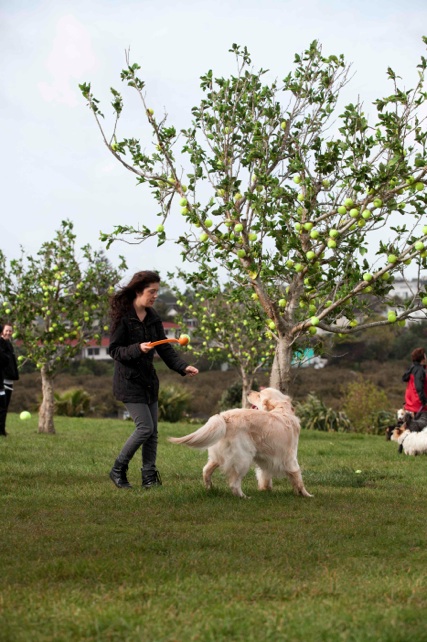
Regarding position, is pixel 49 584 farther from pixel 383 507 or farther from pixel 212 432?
pixel 383 507

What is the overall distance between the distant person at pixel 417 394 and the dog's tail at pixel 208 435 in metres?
7.18

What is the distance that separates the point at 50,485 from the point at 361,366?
37.0 metres

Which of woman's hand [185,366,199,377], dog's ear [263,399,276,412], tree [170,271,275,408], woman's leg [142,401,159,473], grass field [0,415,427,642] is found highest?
tree [170,271,275,408]

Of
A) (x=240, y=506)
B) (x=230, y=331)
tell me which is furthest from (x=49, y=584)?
(x=230, y=331)

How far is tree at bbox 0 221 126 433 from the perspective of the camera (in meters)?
17.5

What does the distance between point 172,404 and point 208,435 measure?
20.4 meters

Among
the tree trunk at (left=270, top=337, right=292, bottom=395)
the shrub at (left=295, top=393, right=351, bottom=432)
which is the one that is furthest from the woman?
the shrub at (left=295, top=393, right=351, bottom=432)

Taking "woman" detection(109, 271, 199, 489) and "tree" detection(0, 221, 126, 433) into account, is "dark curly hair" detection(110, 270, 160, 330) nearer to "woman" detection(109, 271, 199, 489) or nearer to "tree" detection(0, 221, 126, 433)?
"woman" detection(109, 271, 199, 489)

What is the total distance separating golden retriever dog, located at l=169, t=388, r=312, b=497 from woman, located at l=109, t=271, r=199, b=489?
0.67 meters

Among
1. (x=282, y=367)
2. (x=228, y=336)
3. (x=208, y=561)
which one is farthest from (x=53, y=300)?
(x=208, y=561)

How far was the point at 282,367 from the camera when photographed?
963cm

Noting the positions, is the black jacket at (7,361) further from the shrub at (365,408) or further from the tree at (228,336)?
the shrub at (365,408)

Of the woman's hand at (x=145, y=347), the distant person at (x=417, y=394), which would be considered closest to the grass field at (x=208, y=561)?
the woman's hand at (x=145, y=347)

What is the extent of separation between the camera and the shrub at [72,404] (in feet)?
90.7
